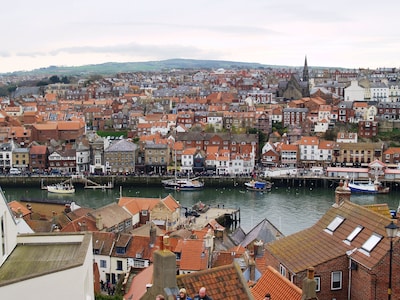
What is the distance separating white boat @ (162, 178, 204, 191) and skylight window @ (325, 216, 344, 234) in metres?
26.5

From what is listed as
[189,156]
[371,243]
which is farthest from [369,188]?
[371,243]

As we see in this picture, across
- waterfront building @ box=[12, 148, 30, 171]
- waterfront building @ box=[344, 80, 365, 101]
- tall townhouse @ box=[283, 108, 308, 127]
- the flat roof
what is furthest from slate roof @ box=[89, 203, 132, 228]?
waterfront building @ box=[344, 80, 365, 101]

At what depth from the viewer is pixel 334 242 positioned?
8453 millimetres

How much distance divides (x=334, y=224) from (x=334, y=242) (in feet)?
1.45

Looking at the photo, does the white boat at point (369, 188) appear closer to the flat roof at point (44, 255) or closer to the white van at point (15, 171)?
the white van at point (15, 171)

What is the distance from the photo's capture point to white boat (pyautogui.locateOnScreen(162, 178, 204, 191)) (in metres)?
35.3

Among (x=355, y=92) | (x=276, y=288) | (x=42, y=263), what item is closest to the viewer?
(x=42, y=263)

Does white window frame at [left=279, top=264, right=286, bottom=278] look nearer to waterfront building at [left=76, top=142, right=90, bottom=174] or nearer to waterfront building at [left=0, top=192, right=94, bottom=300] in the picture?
waterfront building at [left=0, top=192, right=94, bottom=300]

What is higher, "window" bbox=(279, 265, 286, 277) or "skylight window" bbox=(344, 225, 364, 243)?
"skylight window" bbox=(344, 225, 364, 243)

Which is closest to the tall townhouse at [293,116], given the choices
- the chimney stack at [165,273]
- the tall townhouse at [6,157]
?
the tall townhouse at [6,157]

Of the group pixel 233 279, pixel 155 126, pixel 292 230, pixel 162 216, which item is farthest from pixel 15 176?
pixel 233 279

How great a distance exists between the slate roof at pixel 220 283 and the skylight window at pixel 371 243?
110 inches

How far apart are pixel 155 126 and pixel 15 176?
1284cm

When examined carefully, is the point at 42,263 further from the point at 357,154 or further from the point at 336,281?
the point at 357,154
